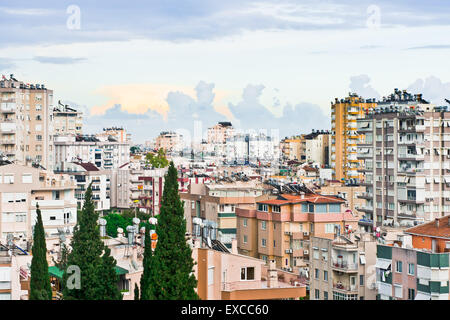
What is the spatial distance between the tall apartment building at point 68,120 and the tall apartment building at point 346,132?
98.2 ft

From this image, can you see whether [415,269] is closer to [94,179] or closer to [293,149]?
[94,179]

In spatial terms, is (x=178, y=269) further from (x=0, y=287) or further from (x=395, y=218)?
(x=395, y=218)

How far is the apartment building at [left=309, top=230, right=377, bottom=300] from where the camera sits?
24.3 meters

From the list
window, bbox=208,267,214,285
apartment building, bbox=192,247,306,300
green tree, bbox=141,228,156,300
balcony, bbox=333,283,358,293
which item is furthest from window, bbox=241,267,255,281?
balcony, bbox=333,283,358,293

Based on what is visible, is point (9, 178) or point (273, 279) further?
point (9, 178)

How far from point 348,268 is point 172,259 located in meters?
9.51

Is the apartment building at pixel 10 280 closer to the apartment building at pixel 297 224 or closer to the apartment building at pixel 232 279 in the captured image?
the apartment building at pixel 232 279

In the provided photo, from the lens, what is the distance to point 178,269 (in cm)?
1562

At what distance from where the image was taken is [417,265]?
20.6 m

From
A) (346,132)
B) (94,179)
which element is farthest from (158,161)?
(94,179)

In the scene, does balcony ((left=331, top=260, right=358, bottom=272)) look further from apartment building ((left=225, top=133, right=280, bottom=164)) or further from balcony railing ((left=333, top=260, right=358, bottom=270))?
apartment building ((left=225, top=133, right=280, bottom=164))

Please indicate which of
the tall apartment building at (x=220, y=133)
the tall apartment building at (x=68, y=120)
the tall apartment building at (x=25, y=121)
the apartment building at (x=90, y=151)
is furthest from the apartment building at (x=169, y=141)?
the tall apartment building at (x=25, y=121)

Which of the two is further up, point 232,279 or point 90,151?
point 90,151
